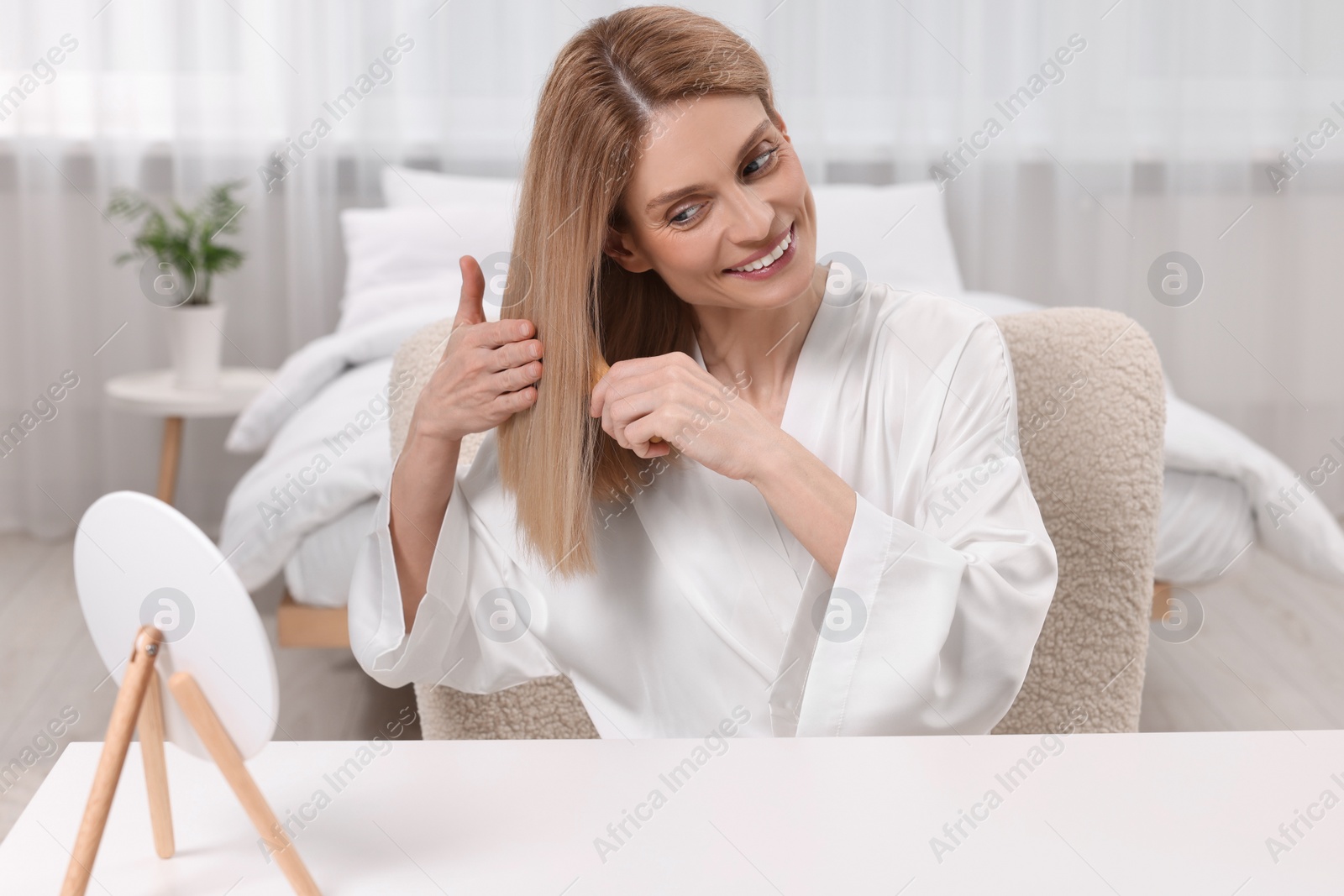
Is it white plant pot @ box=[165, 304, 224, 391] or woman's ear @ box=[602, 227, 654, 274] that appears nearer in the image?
woman's ear @ box=[602, 227, 654, 274]

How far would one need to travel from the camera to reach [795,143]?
319 cm

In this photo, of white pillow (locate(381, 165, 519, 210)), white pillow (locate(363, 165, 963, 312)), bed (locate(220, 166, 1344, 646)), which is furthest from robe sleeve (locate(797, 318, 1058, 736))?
white pillow (locate(381, 165, 519, 210))

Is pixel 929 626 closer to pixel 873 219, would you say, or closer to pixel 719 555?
pixel 719 555

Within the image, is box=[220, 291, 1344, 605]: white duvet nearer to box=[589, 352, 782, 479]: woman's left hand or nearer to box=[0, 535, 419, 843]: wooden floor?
box=[0, 535, 419, 843]: wooden floor

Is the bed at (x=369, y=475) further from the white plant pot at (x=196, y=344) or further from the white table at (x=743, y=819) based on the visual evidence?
the white table at (x=743, y=819)

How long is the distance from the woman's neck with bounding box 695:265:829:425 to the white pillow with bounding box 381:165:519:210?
1.84m

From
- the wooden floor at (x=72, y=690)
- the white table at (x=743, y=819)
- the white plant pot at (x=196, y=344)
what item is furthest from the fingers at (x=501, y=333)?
the white plant pot at (x=196, y=344)

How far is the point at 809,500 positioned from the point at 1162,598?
128 centimetres

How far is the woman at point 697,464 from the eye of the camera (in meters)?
0.89

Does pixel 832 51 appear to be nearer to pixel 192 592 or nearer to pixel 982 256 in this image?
pixel 982 256

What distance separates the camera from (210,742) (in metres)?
0.52

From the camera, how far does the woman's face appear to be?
37.8 inches

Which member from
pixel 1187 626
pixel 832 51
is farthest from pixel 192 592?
pixel 832 51

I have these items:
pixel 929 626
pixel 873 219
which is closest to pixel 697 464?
pixel 929 626
